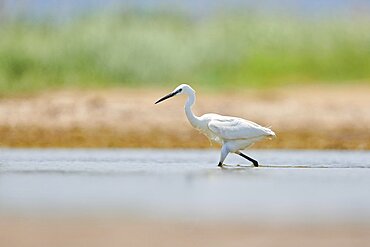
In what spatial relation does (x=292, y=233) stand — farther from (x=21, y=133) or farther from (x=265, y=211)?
(x=21, y=133)

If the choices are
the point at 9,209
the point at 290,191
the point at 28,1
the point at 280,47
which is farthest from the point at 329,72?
the point at 9,209

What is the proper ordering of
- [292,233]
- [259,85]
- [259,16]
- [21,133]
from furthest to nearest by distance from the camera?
[259,16] → [259,85] → [21,133] → [292,233]

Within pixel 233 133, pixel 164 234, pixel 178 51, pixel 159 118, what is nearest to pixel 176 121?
pixel 159 118

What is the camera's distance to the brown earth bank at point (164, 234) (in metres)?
7.88

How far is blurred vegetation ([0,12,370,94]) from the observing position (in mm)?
20250

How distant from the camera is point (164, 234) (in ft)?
27.0

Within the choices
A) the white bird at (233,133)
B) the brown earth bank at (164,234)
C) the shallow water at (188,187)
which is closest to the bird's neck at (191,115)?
the white bird at (233,133)

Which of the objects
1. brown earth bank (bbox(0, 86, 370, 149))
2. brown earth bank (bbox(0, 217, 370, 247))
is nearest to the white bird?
brown earth bank (bbox(0, 86, 370, 149))

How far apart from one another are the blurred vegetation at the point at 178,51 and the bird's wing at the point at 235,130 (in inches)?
265

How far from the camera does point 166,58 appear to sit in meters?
21.0

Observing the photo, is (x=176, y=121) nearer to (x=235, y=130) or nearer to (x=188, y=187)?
(x=235, y=130)

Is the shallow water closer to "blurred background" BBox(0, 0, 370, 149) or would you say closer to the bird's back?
the bird's back

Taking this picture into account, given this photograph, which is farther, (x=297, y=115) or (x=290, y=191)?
(x=297, y=115)

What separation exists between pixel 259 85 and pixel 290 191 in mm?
10238
